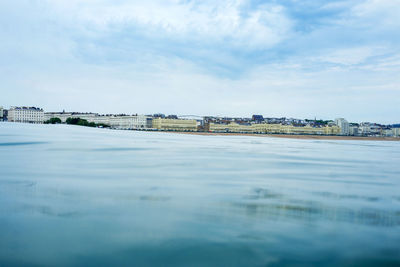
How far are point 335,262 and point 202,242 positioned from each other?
1.39 m

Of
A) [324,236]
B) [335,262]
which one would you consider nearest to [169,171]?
[324,236]

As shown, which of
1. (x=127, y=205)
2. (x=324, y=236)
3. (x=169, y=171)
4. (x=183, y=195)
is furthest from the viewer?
(x=169, y=171)

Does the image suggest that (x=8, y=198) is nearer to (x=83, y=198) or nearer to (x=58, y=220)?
(x=83, y=198)

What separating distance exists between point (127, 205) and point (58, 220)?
1.17 metres

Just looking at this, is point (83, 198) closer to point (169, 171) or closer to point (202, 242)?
point (202, 242)

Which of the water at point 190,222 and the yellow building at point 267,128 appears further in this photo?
the yellow building at point 267,128

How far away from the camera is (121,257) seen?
3.63m

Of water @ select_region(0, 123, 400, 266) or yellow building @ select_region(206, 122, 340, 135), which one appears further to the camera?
yellow building @ select_region(206, 122, 340, 135)

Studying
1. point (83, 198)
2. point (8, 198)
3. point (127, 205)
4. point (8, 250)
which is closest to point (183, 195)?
point (127, 205)

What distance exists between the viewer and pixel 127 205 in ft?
18.5

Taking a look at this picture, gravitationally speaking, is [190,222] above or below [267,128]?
above

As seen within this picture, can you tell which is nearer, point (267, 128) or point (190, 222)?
point (190, 222)

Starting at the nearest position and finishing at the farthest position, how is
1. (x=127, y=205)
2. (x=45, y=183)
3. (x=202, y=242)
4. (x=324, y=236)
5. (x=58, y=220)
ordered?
(x=202, y=242), (x=324, y=236), (x=58, y=220), (x=127, y=205), (x=45, y=183)

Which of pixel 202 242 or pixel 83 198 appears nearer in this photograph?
pixel 202 242
